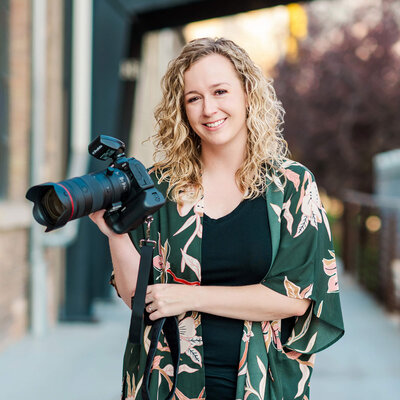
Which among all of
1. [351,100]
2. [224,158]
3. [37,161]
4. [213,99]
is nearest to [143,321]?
[224,158]

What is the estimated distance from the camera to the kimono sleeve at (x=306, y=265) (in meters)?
1.51

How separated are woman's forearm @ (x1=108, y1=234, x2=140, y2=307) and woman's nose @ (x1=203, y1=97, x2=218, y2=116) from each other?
394 millimetres

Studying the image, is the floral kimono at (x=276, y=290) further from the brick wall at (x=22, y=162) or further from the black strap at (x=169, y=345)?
the brick wall at (x=22, y=162)

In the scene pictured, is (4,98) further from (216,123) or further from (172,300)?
(172,300)

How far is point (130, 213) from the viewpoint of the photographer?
147 centimetres

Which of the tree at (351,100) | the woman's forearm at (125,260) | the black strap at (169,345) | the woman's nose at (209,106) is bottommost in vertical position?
the black strap at (169,345)

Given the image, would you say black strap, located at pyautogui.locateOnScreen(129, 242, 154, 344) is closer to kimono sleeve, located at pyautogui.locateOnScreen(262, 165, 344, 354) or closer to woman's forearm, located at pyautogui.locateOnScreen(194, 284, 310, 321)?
woman's forearm, located at pyautogui.locateOnScreen(194, 284, 310, 321)

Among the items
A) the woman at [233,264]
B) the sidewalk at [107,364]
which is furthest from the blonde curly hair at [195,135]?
the sidewalk at [107,364]

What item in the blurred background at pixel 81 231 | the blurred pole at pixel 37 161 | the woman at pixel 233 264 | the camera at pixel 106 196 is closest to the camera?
the camera at pixel 106 196

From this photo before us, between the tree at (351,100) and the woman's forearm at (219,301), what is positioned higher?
the tree at (351,100)

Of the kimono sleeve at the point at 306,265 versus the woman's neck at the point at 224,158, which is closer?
the kimono sleeve at the point at 306,265

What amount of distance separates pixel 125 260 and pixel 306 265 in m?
0.47

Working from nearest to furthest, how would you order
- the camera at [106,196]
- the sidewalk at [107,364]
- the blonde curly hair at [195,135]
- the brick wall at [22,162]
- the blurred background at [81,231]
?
the camera at [106,196]
the blonde curly hair at [195,135]
the sidewalk at [107,364]
the blurred background at [81,231]
the brick wall at [22,162]

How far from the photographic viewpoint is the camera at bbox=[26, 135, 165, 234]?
4.60ft
